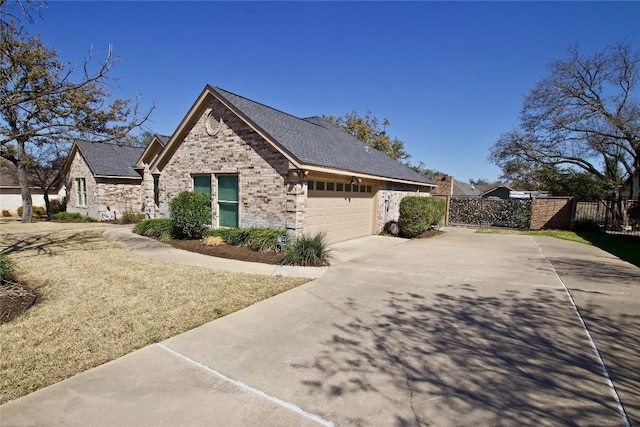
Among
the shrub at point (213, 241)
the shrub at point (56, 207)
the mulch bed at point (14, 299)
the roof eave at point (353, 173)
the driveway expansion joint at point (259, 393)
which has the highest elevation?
the roof eave at point (353, 173)

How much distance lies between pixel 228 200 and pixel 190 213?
141 centimetres

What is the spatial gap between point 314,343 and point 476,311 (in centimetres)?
294

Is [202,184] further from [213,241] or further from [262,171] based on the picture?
[262,171]

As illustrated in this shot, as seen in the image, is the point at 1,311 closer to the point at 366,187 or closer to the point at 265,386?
the point at 265,386

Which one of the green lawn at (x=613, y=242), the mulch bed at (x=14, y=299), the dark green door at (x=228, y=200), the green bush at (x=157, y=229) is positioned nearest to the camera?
the mulch bed at (x=14, y=299)

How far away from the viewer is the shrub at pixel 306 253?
8344 millimetres

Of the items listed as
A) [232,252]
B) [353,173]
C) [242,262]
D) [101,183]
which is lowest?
[242,262]

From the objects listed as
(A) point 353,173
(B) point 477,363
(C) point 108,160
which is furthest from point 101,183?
(B) point 477,363

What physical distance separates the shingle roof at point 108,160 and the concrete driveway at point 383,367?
20.4m

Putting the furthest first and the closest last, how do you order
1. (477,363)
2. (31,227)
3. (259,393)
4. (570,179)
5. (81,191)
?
(570,179)
(81,191)
(31,227)
(477,363)
(259,393)

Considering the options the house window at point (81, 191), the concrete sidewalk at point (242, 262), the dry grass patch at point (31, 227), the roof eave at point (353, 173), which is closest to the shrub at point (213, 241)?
the concrete sidewalk at point (242, 262)

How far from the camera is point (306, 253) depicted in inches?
331

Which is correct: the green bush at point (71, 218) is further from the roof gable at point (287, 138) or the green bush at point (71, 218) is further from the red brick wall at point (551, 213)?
the red brick wall at point (551, 213)

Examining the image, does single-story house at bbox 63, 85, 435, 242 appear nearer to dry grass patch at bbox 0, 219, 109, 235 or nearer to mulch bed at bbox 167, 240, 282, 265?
mulch bed at bbox 167, 240, 282, 265
